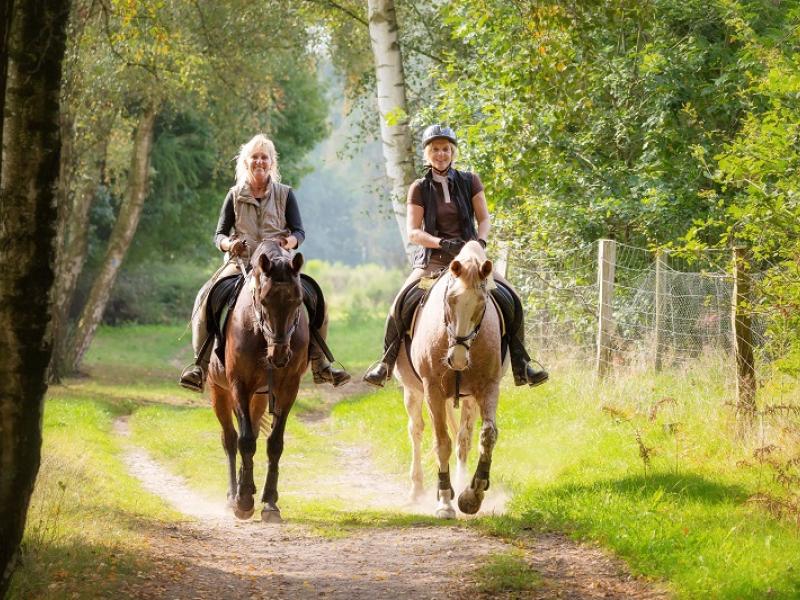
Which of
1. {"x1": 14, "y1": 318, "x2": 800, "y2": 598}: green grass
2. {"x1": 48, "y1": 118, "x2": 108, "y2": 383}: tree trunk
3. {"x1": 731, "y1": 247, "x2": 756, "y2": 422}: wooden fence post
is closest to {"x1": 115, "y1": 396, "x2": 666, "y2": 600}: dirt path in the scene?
{"x1": 14, "y1": 318, "x2": 800, "y2": 598}: green grass

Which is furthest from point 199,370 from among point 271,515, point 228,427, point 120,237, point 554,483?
point 120,237

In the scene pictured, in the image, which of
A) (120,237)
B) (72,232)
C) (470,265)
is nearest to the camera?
(470,265)

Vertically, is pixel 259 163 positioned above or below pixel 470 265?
above

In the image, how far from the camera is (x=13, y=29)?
20.5 ft

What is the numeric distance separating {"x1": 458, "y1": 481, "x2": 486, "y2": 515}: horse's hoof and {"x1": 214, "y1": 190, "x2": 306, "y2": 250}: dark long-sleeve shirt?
2914mm

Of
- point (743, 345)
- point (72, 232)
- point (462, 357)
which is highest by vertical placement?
point (72, 232)

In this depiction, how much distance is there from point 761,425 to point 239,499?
15.2ft

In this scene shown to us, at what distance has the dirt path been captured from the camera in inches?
285

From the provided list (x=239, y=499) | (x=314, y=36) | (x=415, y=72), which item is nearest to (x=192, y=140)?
(x=314, y=36)

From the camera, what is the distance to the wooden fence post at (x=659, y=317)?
13.8 metres

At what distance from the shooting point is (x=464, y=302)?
30.7 feet

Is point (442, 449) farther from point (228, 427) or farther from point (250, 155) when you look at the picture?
point (250, 155)

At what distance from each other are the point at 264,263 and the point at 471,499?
2.62m

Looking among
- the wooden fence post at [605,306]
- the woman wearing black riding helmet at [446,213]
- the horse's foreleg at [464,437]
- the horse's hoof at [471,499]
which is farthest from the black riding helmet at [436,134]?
the wooden fence post at [605,306]
